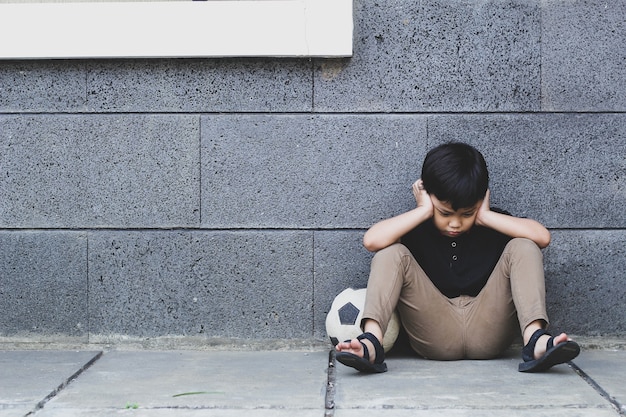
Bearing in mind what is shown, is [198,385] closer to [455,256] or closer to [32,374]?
[32,374]

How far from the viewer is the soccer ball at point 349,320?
4008 mm

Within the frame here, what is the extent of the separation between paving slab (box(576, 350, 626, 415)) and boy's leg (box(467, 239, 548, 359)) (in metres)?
0.37

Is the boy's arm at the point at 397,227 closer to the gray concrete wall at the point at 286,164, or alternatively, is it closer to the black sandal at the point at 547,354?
the gray concrete wall at the point at 286,164

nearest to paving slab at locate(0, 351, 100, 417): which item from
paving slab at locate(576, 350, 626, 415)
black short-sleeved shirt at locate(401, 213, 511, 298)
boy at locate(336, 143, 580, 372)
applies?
boy at locate(336, 143, 580, 372)

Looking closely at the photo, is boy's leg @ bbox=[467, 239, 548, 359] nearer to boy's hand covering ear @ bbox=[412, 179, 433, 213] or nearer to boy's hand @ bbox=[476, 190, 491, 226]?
boy's hand @ bbox=[476, 190, 491, 226]

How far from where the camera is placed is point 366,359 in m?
3.61

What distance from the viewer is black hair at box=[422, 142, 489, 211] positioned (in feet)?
12.6

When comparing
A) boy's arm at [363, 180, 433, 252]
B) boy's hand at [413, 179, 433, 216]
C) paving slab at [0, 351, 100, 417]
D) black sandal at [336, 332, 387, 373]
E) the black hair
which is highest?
the black hair

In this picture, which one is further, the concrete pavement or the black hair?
the black hair

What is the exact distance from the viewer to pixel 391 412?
3.17 meters

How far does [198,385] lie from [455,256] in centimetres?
139

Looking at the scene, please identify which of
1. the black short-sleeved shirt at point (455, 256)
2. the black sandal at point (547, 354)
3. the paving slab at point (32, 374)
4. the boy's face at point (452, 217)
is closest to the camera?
the paving slab at point (32, 374)

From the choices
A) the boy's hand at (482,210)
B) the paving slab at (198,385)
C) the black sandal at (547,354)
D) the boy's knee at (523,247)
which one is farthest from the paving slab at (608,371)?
the paving slab at (198,385)

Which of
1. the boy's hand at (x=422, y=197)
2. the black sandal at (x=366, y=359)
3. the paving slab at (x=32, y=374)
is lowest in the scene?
the paving slab at (x=32, y=374)
